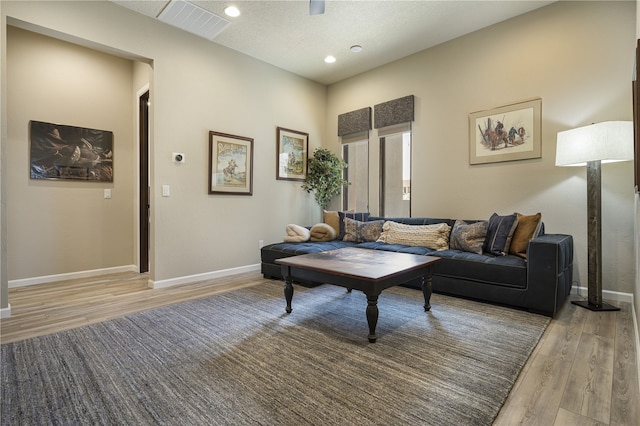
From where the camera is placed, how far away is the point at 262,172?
4.73 metres

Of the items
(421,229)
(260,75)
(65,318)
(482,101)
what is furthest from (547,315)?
(260,75)

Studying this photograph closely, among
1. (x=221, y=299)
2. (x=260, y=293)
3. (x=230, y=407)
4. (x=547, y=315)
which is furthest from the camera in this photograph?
(x=260, y=293)

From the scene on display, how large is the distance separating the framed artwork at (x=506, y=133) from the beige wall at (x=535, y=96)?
8 centimetres

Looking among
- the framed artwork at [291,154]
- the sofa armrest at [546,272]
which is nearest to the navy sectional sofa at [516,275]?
the sofa armrest at [546,272]

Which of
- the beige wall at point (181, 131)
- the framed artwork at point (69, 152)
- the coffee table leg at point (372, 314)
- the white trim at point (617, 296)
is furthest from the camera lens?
the framed artwork at point (69, 152)

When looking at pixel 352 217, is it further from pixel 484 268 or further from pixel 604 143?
pixel 604 143

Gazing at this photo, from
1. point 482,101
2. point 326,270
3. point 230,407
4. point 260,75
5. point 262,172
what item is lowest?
point 230,407

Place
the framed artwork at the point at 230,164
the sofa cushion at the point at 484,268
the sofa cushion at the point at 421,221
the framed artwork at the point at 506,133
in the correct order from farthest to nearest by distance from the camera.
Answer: the framed artwork at the point at 230,164 < the sofa cushion at the point at 421,221 < the framed artwork at the point at 506,133 < the sofa cushion at the point at 484,268

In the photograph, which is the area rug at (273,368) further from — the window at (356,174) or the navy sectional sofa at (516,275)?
the window at (356,174)

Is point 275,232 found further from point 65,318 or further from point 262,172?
point 65,318

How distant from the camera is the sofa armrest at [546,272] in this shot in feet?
8.42

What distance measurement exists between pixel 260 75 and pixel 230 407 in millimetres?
4383

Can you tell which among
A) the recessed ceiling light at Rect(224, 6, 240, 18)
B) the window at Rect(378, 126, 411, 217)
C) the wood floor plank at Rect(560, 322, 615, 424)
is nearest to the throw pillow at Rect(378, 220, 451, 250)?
the window at Rect(378, 126, 411, 217)

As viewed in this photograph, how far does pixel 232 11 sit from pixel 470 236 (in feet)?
11.6
